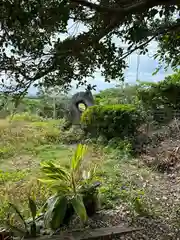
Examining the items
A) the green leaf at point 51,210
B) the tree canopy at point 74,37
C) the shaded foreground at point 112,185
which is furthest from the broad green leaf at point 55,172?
the tree canopy at point 74,37

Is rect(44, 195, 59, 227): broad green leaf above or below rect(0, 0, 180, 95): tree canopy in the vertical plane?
below

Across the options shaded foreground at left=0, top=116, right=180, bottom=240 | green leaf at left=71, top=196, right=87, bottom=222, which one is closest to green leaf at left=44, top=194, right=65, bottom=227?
green leaf at left=71, top=196, right=87, bottom=222

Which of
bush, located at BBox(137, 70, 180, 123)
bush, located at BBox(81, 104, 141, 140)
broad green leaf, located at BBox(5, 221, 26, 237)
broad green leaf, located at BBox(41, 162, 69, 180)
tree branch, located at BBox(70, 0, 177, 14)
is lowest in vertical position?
broad green leaf, located at BBox(5, 221, 26, 237)

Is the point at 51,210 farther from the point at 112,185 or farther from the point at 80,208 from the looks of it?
the point at 112,185

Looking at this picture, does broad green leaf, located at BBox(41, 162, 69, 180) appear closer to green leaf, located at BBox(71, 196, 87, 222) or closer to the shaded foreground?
green leaf, located at BBox(71, 196, 87, 222)

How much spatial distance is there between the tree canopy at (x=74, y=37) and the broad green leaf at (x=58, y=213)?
1.26m

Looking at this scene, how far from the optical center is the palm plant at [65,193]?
294 centimetres

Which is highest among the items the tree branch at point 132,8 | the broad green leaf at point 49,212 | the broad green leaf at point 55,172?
the tree branch at point 132,8

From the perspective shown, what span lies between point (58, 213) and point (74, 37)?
169 centimetres

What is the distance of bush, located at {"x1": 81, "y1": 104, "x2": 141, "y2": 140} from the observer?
6926 mm

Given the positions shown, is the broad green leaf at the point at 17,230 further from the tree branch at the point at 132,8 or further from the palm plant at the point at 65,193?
the tree branch at the point at 132,8

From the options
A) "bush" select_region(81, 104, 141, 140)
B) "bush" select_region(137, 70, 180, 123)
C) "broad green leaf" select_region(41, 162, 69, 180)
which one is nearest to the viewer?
"broad green leaf" select_region(41, 162, 69, 180)

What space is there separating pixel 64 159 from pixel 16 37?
4.12m

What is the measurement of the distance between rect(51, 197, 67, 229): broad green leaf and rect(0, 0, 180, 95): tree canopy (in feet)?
4.12
